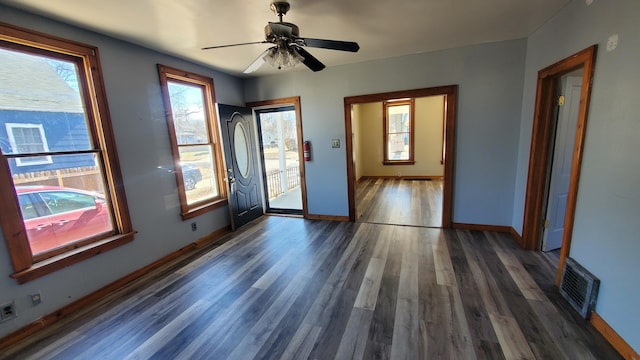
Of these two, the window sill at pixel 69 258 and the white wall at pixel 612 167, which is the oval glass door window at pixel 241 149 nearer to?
the window sill at pixel 69 258

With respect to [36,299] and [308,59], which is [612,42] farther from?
[36,299]

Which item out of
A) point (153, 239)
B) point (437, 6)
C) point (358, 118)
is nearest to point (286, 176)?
point (358, 118)

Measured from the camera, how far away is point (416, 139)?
7.29 m

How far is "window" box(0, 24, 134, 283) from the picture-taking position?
2.01m

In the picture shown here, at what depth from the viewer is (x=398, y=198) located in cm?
560

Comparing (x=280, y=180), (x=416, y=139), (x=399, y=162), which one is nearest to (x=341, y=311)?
(x=280, y=180)

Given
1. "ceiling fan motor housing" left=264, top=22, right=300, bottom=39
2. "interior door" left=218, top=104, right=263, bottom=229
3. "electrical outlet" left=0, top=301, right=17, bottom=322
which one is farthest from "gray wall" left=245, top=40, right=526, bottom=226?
"electrical outlet" left=0, top=301, right=17, bottom=322

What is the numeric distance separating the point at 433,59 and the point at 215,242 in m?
4.08

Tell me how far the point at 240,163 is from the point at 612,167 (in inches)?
170

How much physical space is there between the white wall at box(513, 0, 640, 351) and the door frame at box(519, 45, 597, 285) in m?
0.05

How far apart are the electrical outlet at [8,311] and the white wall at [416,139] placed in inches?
250

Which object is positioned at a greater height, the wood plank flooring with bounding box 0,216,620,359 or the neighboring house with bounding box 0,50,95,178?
the neighboring house with bounding box 0,50,95,178

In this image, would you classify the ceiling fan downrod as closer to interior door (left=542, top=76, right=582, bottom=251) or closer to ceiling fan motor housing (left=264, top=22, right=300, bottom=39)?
ceiling fan motor housing (left=264, top=22, right=300, bottom=39)

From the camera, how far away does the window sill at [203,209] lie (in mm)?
3443
